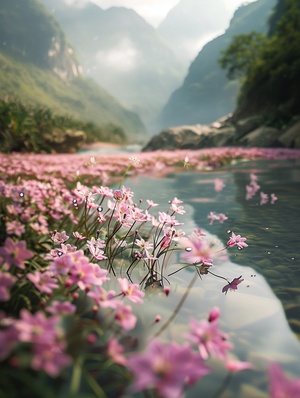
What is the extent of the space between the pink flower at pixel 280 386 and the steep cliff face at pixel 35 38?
413 ft

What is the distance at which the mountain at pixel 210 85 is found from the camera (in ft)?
473

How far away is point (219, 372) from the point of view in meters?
1.26

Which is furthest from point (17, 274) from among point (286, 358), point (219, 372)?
point (286, 358)

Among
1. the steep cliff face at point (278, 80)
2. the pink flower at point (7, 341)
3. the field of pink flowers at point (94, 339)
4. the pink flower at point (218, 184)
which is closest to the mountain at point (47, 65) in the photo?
the steep cliff face at point (278, 80)

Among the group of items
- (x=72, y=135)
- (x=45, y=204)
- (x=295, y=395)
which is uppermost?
(x=72, y=135)

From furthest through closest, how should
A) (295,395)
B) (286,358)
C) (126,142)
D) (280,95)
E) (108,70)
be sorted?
(108,70), (126,142), (280,95), (286,358), (295,395)

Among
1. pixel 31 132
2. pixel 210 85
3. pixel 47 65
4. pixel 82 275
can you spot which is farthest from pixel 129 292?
pixel 210 85

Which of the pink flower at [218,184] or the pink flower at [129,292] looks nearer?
the pink flower at [129,292]

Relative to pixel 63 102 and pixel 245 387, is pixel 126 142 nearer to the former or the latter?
pixel 63 102

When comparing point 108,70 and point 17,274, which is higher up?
point 108,70

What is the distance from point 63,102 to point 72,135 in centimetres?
8851

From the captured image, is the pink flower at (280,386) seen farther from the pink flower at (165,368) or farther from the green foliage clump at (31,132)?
the green foliage clump at (31,132)

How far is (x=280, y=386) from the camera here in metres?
0.73

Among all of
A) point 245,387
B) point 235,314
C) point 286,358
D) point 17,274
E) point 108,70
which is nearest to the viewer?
point 245,387
